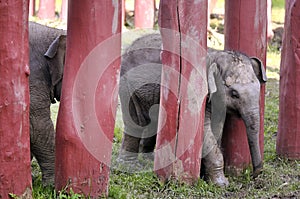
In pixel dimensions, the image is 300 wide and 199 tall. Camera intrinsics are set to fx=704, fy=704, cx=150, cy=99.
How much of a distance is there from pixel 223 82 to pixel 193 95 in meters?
0.72

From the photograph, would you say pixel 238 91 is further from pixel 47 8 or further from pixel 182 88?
pixel 47 8

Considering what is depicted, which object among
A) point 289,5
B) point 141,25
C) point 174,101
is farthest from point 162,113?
point 141,25

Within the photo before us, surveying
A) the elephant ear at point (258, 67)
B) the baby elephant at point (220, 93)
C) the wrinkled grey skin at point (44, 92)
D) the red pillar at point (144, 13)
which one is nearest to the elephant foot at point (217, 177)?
the baby elephant at point (220, 93)

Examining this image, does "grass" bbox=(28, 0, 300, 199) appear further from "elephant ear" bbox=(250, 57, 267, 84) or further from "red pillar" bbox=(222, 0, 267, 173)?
"elephant ear" bbox=(250, 57, 267, 84)

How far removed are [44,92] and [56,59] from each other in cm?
31

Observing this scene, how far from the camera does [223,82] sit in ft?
22.8

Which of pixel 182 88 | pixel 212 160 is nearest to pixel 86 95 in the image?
pixel 182 88

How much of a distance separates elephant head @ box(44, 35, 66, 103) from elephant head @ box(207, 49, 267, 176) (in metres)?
1.42

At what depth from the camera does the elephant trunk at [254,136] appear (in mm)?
6758

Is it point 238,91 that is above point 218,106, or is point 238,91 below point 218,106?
above

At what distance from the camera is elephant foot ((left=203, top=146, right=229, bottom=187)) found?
678 cm

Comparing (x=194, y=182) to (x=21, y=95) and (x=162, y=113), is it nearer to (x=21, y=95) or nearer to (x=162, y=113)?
(x=162, y=113)

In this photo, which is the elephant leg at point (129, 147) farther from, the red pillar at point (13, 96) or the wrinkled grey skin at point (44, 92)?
the red pillar at point (13, 96)

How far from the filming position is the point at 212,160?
22.4 ft
